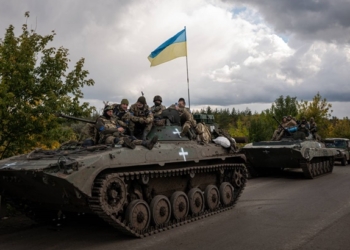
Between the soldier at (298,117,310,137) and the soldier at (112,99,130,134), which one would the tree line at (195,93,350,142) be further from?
the soldier at (112,99,130,134)

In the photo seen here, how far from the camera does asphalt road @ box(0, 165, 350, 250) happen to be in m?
6.87

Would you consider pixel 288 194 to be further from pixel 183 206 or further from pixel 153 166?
pixel 153 166

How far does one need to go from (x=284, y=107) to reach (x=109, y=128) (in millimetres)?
26786

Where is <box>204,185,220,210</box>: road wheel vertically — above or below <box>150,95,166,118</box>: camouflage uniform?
below

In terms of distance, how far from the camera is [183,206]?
865 cm

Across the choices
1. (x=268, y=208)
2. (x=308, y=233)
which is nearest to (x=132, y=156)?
(x=308, y=233)

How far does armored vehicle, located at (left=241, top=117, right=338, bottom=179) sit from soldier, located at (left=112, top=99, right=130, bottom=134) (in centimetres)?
781

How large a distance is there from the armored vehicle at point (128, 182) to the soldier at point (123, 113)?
0.71 metres

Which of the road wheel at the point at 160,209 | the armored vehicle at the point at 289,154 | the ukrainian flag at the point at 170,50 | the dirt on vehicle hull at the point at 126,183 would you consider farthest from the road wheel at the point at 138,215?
the armored vehicle at the point at 289,154

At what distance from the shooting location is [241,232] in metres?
7.66

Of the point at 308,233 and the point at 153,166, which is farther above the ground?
the point at 153,166

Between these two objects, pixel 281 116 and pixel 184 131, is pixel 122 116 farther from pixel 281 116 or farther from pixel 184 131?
pixel 281 116

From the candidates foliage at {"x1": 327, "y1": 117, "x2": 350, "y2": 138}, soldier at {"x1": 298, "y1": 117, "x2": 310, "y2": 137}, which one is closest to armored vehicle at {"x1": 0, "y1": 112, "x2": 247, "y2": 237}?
soldier at {"x1": 298, "y1": 117, "x2": 310, "y2": 137}

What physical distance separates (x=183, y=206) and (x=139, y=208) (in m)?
1.45
